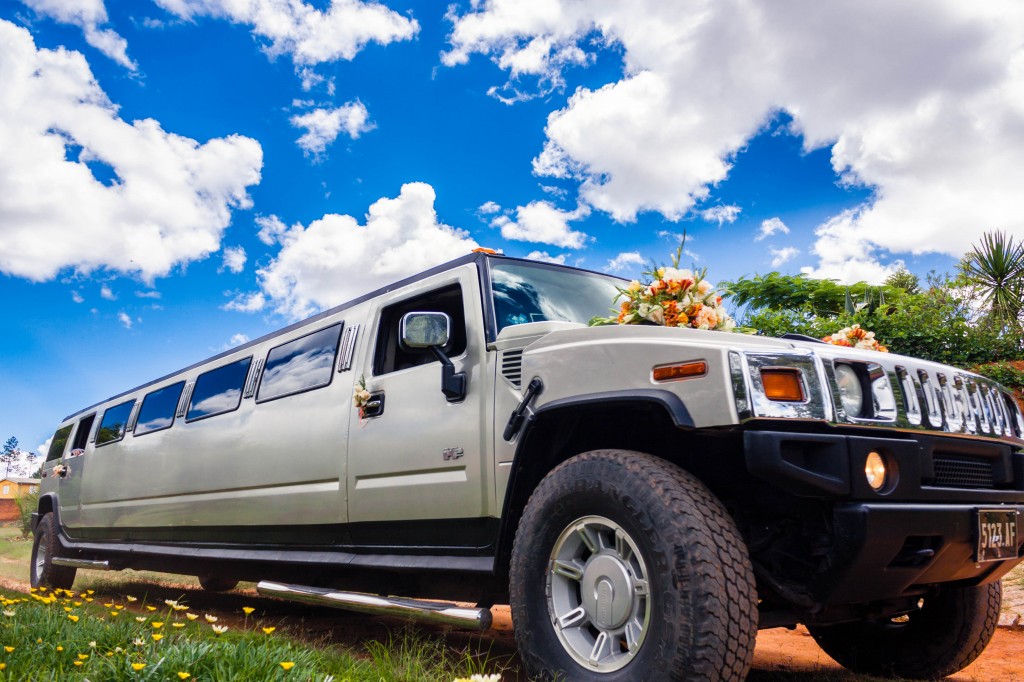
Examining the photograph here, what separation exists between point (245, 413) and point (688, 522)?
3.96 metres

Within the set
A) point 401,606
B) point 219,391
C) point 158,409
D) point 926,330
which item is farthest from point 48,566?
point 926,330

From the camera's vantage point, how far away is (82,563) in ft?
25.3

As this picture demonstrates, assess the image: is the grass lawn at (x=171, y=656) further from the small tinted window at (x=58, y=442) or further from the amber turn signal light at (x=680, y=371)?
the small tinted window at (x=58, y=442)

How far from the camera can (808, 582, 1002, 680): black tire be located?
3475 mm

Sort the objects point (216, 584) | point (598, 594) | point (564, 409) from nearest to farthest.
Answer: point (598, 594) < point (564, 409) < point (216, 584)

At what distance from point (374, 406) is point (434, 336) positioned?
819 millimetres

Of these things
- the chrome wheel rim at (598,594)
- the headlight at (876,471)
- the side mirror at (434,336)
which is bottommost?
the chrome wheel rim at (598,594)

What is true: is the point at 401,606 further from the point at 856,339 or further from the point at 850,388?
the point at 856,339

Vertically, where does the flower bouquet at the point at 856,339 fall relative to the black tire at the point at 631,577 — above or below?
above

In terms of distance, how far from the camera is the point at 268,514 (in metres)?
5.08

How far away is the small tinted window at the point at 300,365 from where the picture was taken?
484cm

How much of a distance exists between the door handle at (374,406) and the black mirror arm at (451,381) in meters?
0.59

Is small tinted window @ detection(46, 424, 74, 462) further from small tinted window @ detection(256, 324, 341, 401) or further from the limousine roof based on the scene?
small tinted window @ detection(256, 324, 341, 401)

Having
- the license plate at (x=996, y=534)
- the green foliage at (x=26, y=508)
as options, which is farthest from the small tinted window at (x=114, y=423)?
the green foliage at (x=26, y=508)
